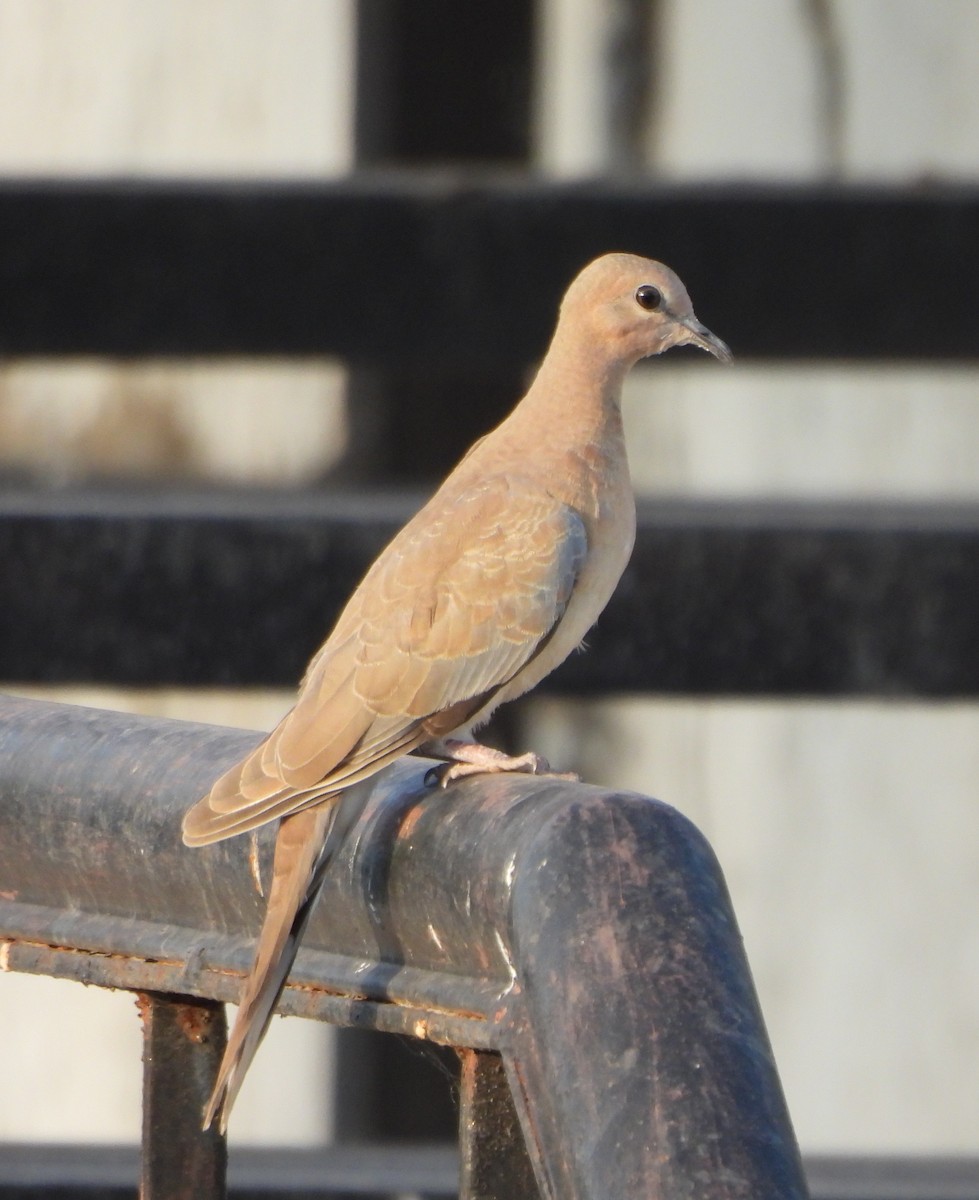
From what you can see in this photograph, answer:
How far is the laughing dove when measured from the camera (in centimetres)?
290

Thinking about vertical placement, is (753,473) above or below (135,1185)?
above

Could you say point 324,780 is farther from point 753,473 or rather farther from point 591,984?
point 753,473

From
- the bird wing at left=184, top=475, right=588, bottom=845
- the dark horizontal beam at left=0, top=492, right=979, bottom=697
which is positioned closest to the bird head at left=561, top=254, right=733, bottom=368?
the bird wing at left=184, top=475, right=588, bottom=845

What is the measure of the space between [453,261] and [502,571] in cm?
237

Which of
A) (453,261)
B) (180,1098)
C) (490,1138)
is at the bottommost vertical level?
(180,1098)

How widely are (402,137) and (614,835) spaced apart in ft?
19.0

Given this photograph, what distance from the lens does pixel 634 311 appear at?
11.5ft

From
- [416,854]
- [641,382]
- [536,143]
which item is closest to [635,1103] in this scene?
A: [416,854]

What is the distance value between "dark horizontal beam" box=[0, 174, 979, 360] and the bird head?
177 centimetres

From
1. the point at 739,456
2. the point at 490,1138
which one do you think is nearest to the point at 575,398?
the point at 490,1138

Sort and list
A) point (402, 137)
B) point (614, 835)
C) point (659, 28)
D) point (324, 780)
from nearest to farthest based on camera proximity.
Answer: point (614, 835), point (324, 780), point (659, 28), point (402, 137)

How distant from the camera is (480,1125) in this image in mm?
1528

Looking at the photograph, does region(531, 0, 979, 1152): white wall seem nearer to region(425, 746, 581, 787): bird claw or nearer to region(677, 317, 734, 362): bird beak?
A: region(677, 317, 734, 362): bird beak

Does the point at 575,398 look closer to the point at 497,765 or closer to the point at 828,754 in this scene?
the point at 497,765
